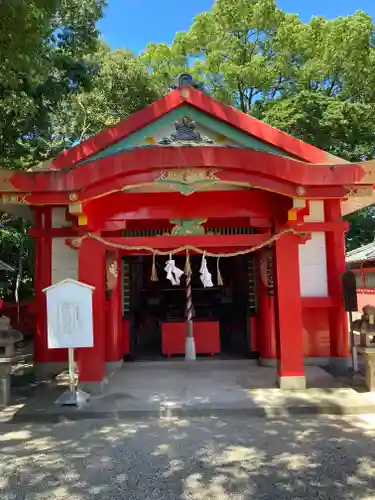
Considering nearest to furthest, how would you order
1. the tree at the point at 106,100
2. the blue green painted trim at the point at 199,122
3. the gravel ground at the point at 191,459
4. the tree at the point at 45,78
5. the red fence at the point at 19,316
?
the gravel ground at the point at 191,459, the blue green painted trim at the point at 199,122, the tree at the point at 45,78, the red fence at the point at 19,316, the tree at the point at 106,100

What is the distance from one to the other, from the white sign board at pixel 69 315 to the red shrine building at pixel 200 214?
0.50m

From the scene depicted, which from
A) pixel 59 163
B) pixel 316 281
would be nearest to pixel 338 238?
pixel 316 281

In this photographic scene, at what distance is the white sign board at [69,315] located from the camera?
6.06 m

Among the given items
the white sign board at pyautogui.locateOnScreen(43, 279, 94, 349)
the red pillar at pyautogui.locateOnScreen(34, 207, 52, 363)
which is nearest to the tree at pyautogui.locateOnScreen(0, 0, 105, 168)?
the red pillar at pyautogui.locateOnScreen(34, 207, 52, 363)

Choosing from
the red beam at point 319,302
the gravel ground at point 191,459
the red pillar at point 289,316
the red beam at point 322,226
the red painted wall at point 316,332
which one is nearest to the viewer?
the gravel ground at point 191,459

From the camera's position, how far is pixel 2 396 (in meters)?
6.23

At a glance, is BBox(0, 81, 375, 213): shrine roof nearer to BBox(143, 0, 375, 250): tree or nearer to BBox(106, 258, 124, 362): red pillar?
BBox(106, 258, 124, 362): red pillar

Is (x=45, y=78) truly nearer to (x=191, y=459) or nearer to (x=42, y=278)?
(x=42, y=278)

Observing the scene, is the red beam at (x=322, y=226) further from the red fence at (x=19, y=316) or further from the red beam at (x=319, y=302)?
the red fence at (x=19, y=316)

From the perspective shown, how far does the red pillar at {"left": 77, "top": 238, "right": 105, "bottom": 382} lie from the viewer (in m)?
6.55

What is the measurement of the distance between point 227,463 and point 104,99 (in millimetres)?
15723

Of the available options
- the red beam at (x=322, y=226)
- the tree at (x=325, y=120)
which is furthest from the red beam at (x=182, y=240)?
the tree at (x=325, y=120)

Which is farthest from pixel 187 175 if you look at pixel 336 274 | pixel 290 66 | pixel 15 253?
A: pixel 290 66

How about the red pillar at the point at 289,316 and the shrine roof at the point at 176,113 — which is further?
the shrine roof at the point at 176,113
